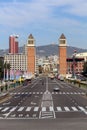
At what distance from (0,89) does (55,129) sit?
51.5 m

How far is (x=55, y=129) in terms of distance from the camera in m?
21.8

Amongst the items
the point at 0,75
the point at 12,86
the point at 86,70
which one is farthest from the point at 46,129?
the point at 86,70

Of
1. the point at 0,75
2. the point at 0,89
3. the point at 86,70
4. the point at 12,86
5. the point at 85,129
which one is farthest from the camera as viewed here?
the point at 86,70

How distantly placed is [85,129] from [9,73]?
79292 millimetres

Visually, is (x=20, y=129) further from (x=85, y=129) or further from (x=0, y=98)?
(x=0, y=98)

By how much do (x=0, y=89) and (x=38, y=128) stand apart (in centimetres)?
5065

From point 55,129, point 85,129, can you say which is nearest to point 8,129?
point 55,129

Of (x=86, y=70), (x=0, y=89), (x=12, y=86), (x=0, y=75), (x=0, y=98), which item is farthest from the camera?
(x=86, y=70)

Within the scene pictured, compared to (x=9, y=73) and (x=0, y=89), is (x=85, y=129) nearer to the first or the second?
(x=0, y=89)

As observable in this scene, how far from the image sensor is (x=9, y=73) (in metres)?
100

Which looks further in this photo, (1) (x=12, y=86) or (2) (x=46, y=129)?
(1) (x=12, y=86)

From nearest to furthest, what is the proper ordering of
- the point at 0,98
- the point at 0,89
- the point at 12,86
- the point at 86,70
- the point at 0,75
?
the point at 0,98 < the point at 0,89 < the point at 12,86 < the point at 0,75 < the point at 86,70

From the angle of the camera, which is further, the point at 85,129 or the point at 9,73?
the point at 9,73

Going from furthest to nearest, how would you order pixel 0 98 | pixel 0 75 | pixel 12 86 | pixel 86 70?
pixel 86 70 < pixel 0 75 < pixel 12 86 < pixel 0 98
